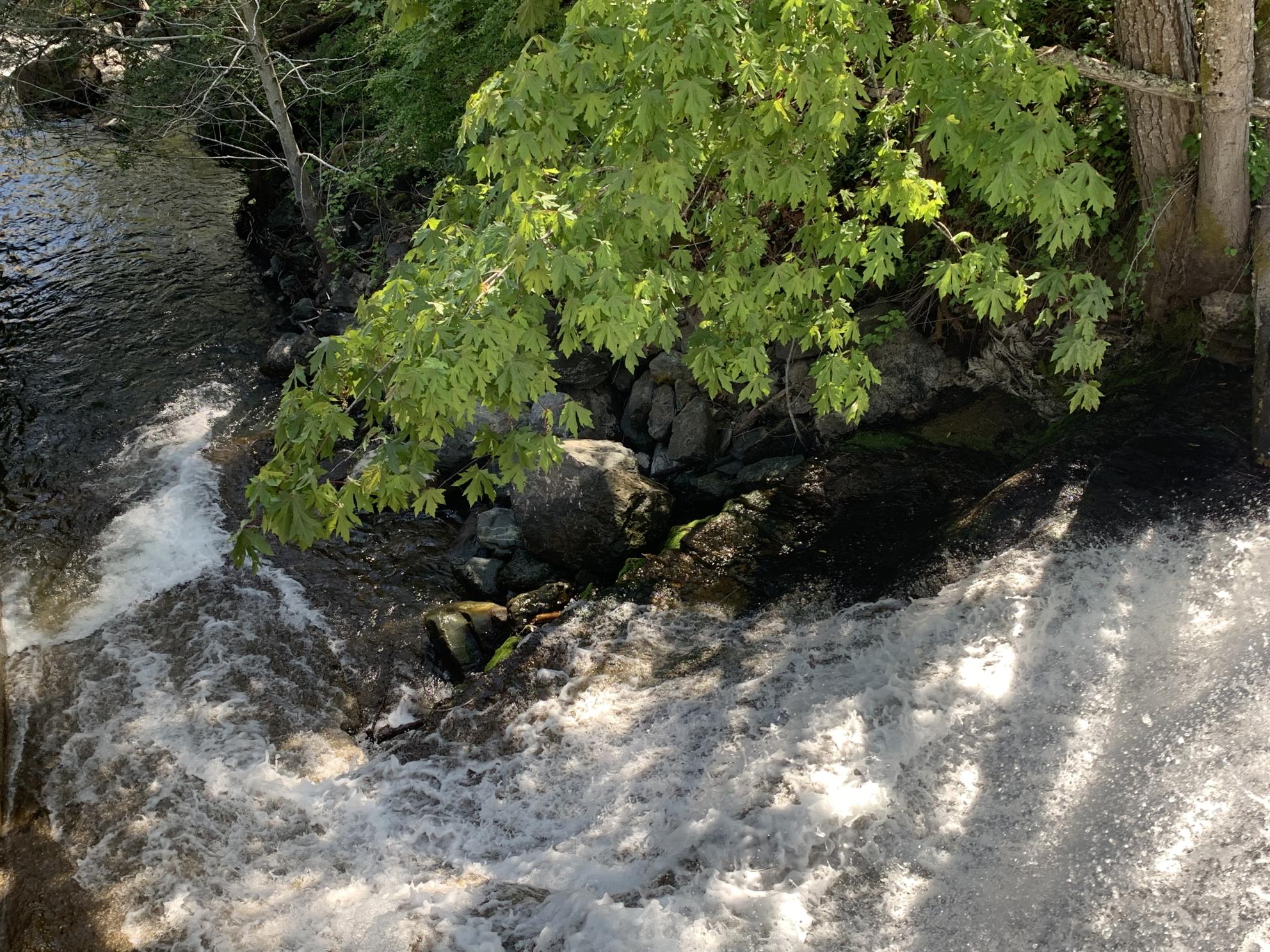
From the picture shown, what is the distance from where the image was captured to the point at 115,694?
629 cm

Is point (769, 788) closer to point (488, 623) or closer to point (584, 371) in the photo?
point (488, 623)

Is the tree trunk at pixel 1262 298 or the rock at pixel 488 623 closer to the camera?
the tree trunk at pixel 1262 298

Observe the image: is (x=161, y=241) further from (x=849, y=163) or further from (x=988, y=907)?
(x=988, y=907)

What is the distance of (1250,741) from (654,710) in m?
3.09

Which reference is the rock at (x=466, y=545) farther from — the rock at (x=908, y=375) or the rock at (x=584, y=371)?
the rock at (x=908, y=375)

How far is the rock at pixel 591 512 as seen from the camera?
7.08m

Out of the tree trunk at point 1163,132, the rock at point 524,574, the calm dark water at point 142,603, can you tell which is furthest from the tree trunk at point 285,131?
the tree trunk at point 1163,132

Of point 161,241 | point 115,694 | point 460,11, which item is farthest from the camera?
point 161,241

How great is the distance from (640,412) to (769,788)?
4306 mm

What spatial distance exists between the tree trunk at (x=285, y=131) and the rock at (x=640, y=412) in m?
4.87

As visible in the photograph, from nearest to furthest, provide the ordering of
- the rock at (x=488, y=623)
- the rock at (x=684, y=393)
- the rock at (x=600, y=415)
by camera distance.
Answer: the rock at (x=488, y=623) → the rock at (x=684, y=393) → the rock at (x=600, y=415)

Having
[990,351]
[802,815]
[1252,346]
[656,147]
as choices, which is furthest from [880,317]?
[802,815]

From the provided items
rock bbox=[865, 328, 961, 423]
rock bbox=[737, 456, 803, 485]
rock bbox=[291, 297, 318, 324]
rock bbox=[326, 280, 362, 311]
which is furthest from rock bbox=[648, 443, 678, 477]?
rock bbox=[291, 297, 318, 324]

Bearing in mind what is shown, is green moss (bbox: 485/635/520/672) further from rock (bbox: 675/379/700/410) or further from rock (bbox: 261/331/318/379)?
rock (bbox: 261/331/318/379)
